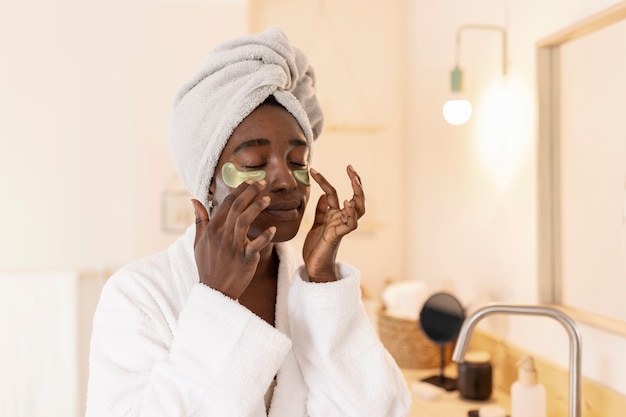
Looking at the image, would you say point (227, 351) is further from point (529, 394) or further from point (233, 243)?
point (529, 394)

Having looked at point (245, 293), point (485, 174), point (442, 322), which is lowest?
point (442, 322)

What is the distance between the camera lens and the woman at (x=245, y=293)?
0.77 metres

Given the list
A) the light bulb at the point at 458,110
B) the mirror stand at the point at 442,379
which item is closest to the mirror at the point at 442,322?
the mirror stand at the point at 442,379

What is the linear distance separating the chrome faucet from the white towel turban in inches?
16.0

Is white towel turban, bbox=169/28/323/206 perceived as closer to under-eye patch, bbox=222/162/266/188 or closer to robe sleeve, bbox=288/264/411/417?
under-eye patch, bbox=222/162/266/188

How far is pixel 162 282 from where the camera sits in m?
0.89

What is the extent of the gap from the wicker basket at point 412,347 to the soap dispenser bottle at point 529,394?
0.42 meters

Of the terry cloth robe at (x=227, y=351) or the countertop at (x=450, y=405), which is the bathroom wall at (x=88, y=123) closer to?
the countertop at (x=450, y=405)

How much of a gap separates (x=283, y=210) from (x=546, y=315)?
1.69ft

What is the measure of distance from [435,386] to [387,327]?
9.3 inches

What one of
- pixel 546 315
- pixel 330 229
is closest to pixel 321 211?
pixel 330 229

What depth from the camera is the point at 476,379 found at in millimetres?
1458

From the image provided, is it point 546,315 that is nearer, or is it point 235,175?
point 235,175

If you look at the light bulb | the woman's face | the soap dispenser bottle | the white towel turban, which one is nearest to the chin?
the woman's face
